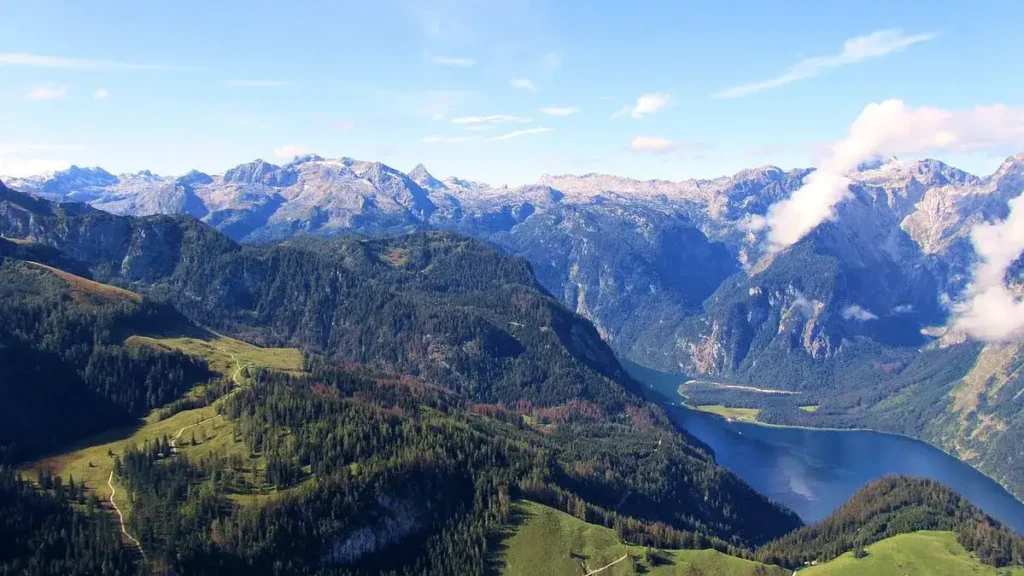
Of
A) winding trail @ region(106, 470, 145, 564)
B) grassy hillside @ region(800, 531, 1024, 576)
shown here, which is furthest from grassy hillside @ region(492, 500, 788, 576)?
winding trail @ region(106, 470, 145, 564)

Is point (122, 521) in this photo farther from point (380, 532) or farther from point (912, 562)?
point (912, 562)

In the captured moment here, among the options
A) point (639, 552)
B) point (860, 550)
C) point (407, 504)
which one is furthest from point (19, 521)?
point (860, 550)

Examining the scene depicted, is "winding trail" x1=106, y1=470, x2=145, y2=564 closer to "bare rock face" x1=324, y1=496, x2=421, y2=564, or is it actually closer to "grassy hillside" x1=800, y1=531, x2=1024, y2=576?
Result: "bare rock face" x1=324, y1=496, x2=421, y2=564

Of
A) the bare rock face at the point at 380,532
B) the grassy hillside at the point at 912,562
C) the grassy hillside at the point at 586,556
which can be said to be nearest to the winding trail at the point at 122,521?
the bare rock face at the point at 380,532

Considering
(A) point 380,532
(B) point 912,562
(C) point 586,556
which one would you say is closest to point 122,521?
(A) point 380,532

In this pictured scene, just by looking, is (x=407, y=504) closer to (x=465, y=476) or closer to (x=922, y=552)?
(x=465, y=476)
